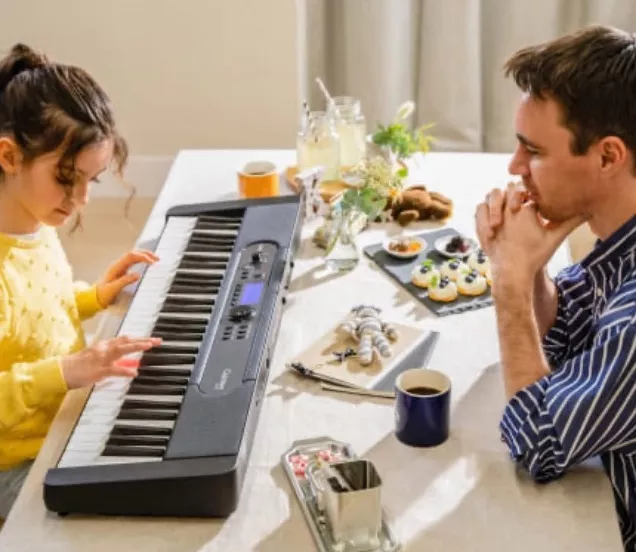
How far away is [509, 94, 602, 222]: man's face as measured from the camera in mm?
1416

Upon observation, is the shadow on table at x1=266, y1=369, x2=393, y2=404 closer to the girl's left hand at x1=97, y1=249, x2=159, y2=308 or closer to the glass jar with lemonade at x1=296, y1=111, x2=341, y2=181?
the girl's left hand at x1=97, y1=249, x2=159, y2=308

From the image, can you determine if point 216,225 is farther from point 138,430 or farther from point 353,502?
point 353,502

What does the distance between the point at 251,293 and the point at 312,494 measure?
0.49 meters

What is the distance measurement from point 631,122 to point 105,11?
97.2 inches

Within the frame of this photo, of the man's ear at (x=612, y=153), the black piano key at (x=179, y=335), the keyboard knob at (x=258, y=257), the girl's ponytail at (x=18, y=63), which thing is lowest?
the black piano key at (x=179, y=335)

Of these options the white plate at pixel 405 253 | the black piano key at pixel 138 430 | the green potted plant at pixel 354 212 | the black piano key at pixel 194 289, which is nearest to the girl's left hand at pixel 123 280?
the black piano key at pixel 194 289

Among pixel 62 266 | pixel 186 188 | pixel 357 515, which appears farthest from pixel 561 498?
pixel 186 188

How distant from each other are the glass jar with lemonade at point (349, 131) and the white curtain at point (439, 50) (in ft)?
3.92

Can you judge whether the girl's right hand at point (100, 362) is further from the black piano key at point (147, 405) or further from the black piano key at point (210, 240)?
the black piano key at point (210, 240)

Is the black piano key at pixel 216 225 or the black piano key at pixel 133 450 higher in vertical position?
the black piano key at pixel 133 450

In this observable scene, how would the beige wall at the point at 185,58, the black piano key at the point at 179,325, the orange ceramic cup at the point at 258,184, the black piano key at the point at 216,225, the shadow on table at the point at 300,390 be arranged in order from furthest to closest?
1. the beige wall at the point at 185,58
2. the orange ceramic cup at the point at 258,184
3. the black piano key at the point at 216,225
4. the black piano key at the point at 179,325
5. the shadow on table at the point at 300,390

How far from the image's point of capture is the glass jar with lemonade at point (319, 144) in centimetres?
220

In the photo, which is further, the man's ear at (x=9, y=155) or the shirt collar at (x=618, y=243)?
the man's ear at (x=9, y=155)

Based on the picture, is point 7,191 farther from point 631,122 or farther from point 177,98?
point 177,98
